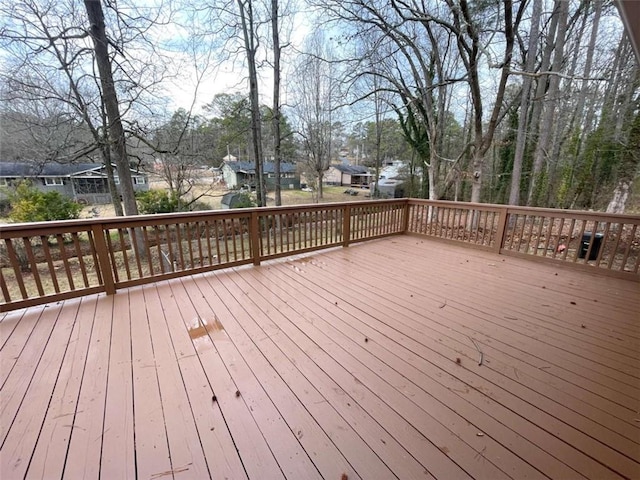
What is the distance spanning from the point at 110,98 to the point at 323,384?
25.1 ft

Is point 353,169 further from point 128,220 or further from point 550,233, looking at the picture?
point 128,220

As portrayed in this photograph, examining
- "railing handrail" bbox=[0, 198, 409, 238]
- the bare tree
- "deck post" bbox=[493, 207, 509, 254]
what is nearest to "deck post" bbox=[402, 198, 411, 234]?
"deck post" bbox=[493, 207, 509, 254]

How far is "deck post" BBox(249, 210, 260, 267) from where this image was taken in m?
3.72

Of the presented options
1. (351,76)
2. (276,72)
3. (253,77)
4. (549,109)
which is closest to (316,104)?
(276,72)

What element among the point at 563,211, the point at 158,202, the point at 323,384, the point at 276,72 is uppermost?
the point at 276,72

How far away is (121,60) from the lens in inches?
218

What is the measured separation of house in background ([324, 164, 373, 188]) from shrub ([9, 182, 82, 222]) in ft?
65.0

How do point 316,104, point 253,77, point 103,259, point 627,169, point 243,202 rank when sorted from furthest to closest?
1. point 316,104
2. point 243,202
3. point 253,77
4. point 627,169
5. point 103,259

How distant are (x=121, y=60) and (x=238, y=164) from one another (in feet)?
34.9

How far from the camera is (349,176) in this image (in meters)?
26.2

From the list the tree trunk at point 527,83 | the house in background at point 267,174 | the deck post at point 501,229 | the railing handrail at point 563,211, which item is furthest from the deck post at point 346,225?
the house in background at point 267,174

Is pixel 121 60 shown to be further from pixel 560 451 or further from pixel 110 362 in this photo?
pixel 560 451

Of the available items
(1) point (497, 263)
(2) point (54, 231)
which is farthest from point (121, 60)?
(1) point (497, 263)

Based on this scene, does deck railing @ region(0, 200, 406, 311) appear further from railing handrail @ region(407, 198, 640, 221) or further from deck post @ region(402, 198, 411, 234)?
railing handrail @ region(407, 198, 640, 221)
